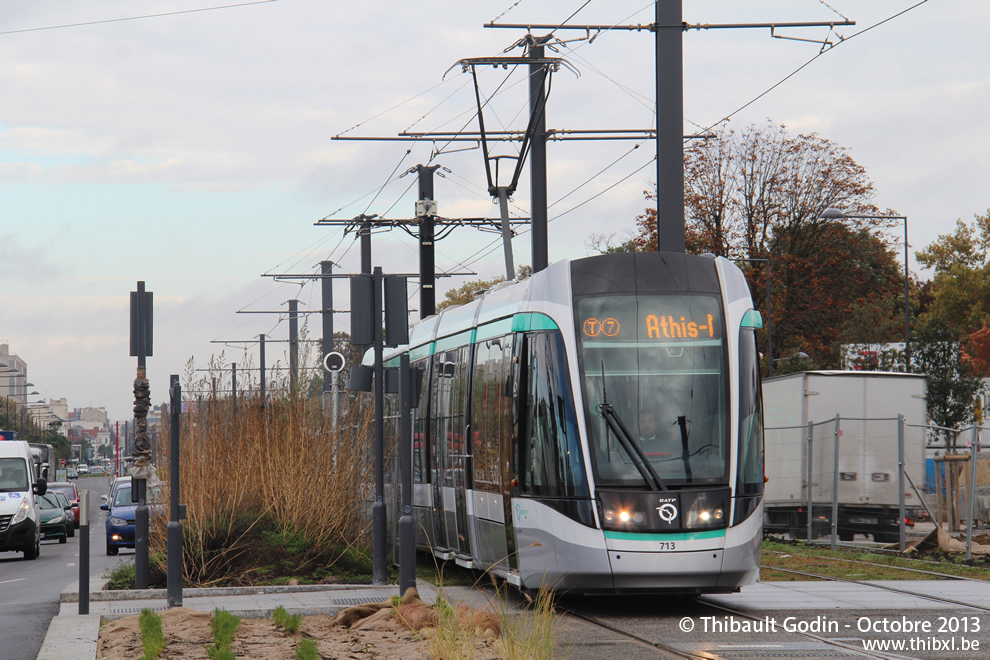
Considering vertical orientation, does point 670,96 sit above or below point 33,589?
above

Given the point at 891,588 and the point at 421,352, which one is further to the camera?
the point at 421,352

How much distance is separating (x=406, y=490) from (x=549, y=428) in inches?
72.2

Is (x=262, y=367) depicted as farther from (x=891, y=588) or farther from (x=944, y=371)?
(x=944, y=371)

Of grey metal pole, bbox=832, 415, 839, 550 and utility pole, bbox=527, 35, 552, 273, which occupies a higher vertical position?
utility pole, bbox=527, 35, 552, 273

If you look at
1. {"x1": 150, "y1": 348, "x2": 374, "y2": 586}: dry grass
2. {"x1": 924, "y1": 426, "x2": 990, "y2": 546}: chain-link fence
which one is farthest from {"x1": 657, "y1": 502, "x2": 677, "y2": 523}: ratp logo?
{"x1": 924, "y1": 426, "x2": 990, "y2": 546}: chain-link fence

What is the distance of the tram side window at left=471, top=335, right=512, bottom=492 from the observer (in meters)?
13.7

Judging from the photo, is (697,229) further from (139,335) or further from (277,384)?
(139,335)

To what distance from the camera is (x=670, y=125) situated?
1731 cm

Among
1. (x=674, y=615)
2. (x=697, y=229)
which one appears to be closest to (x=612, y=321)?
(x=674, y=615)

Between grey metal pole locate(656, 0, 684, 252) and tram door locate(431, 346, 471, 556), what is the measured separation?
3077mm

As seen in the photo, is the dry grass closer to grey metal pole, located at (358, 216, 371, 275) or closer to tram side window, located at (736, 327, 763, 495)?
tram side window, located at (736, 327, 763, 495)

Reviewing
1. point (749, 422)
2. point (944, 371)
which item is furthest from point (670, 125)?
point (944, 371)

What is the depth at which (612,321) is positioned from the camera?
1274 cm

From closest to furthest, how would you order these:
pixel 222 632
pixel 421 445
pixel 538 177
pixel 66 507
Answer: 1. pixel 222 632
2. pixel 421 445
3. pixel 538 177
4. pixel 66 507
